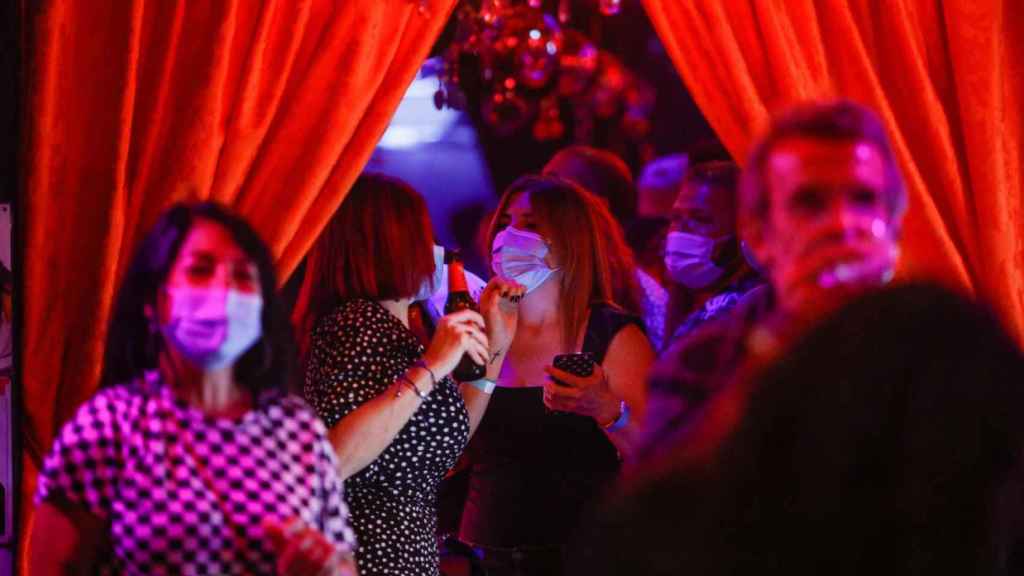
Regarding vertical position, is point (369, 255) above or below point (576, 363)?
above

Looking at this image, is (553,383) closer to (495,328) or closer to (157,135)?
(495,328)

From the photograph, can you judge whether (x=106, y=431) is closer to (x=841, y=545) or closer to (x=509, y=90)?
(x=841, y=545)

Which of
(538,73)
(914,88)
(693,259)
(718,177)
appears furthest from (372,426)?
(538,73)

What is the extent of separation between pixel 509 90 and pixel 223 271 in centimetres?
496

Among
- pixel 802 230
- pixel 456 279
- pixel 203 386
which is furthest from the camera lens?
pixel 456 279

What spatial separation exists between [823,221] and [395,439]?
1437 millimetres

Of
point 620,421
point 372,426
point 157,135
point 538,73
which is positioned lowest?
point 538,73

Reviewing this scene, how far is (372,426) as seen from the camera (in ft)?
8.68

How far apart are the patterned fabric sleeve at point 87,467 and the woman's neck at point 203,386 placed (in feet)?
0.41

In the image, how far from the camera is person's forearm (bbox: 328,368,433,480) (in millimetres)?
2635

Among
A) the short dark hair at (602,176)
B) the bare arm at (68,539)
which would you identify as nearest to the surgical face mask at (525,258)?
the bare arm at (68,539)

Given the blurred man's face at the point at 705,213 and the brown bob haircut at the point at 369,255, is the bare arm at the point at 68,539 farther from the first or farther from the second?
the blurred man's face at the point at 705,213

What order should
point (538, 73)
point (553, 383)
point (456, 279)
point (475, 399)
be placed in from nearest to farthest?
1. point (553, 383)
2. point (475, 399)
3. point (456, 279)
4. point (538, 73)

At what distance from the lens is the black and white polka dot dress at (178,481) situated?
1.92 meters
